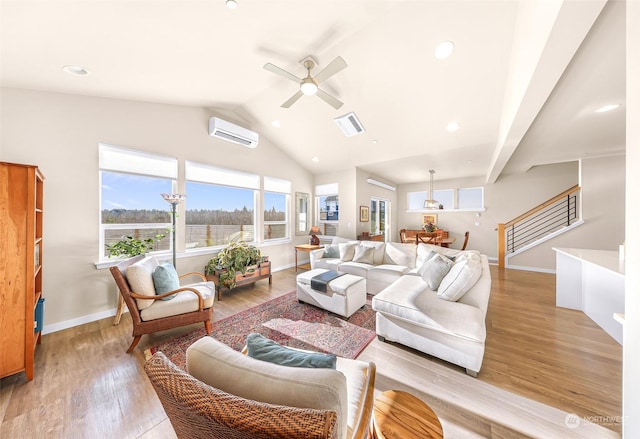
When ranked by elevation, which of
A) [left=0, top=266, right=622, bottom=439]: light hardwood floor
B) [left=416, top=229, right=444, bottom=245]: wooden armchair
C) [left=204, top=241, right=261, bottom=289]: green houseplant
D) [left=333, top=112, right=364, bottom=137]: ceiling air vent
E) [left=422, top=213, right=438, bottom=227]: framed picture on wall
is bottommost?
[left=0, top=266, right=622, bottom=439]: light hardwood floor

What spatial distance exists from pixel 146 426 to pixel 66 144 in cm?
319

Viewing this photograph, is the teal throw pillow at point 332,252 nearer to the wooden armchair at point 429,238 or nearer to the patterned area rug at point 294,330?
the patterned area rug at point 294,330

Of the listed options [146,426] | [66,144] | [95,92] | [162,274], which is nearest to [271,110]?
[95,92]

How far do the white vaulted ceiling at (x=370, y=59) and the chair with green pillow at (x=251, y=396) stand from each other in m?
2.23

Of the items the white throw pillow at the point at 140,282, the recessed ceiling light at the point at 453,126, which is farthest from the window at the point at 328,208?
the white throw pillow at the point at 140,282

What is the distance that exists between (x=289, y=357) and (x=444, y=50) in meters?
3.40

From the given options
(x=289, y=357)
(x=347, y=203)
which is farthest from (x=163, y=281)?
(x=347, y=203)

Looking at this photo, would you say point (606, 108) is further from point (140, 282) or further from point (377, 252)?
point (140, 282)

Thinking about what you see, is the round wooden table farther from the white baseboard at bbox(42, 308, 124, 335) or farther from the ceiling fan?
the white baseboard at bbox(42, 308, 124, 335)

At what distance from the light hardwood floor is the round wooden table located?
612 millimetres

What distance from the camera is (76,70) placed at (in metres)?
2.19

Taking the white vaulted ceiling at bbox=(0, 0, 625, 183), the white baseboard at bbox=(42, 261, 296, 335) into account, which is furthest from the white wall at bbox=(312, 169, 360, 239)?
the white baseboard at bbox=(42, 261, 296, 335)

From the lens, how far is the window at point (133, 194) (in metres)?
2.97

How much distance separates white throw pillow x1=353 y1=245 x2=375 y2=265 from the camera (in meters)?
4.11
